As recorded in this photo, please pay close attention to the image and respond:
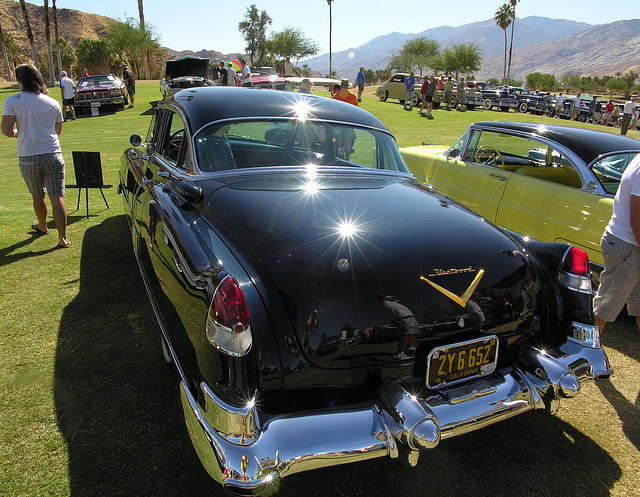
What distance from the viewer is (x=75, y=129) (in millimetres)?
14055

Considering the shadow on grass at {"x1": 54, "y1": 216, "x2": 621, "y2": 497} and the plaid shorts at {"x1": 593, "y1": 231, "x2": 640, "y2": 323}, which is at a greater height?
the plaid shorts at {"x1": 593, "y1": 231, "x2": 640, "y2": 323}

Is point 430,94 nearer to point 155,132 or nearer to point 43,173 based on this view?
point 155,132

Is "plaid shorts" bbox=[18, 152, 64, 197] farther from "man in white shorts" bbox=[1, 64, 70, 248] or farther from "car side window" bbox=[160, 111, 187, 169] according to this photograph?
"car side window" bbox=[160, 111, 187, 169]

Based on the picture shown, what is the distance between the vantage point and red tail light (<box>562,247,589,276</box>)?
8.14 feet

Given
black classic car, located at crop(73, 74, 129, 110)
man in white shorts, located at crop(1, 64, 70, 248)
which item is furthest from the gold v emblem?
black classic car, located at crop(73, 74, 129, 110)

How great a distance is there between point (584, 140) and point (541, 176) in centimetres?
58

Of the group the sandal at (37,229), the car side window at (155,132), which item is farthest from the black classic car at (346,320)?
the sandal at (37,229)

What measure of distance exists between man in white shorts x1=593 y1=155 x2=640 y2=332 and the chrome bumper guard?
4.09 feet

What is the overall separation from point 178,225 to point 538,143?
14.1ft

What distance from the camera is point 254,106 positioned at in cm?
328

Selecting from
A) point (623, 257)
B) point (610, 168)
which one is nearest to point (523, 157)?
point (610, 168)

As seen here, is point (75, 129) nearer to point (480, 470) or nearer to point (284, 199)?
point (284, 199)

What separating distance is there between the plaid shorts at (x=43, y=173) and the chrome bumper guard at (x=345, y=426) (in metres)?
3.96

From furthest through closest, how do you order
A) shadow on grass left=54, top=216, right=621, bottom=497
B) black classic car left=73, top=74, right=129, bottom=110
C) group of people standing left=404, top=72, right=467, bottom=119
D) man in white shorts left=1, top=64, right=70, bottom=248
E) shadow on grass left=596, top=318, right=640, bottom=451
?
1. group of people standing left=404, top=72, right=467, bottom=119
2. black classic car left=73, top=74, right=129, bottom=110
3. man in white shorts left=1, top=64, right=70, bottom=248
4. shadow on grass left=596, top=318, right=640, bottom=451
5. shadow on grass left=54, top=216, right=621, bottom=497
